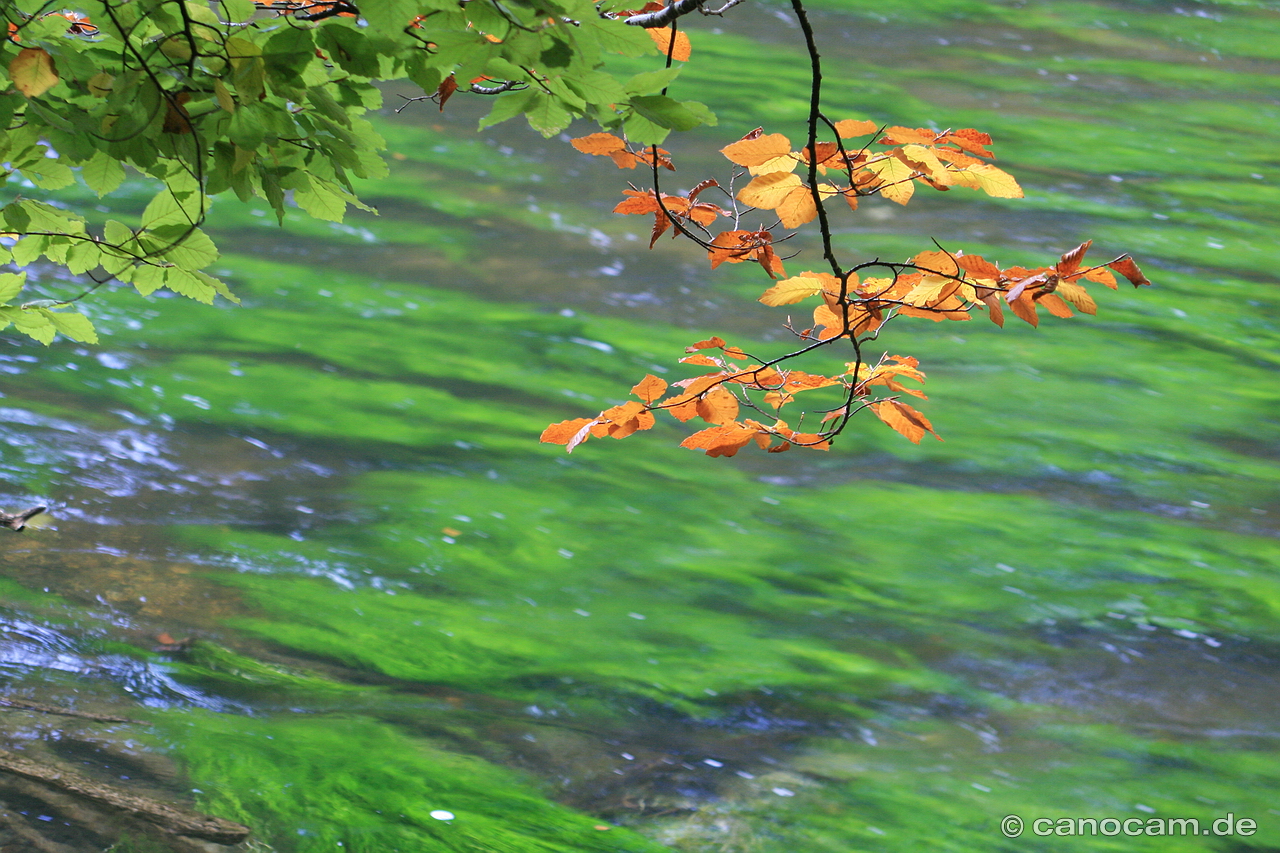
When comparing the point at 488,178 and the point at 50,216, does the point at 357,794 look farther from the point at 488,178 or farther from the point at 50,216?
the point at 488,178

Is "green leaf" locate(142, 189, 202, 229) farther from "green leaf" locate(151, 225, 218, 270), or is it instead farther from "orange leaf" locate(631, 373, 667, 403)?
"orange leaf" locate(631, 373, 667, 403)

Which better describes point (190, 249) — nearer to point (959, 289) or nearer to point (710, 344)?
point (710, 344)

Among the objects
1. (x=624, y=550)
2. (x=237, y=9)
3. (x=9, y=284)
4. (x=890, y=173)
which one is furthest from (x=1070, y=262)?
(x=624, y=550)

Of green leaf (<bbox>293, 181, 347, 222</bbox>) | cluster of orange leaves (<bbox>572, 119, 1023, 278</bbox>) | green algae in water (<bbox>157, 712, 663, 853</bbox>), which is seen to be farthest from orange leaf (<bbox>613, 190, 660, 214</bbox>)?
green algae in water (<bbox>157, 712, 663, 853</bbox>)

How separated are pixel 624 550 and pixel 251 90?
2221mm

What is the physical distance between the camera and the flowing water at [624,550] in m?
2.28

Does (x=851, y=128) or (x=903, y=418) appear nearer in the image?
(x=851, y=128)

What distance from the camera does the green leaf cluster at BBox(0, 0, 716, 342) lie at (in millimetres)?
1023

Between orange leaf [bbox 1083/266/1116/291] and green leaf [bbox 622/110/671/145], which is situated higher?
green leaf [bbox 622/110/671/145]

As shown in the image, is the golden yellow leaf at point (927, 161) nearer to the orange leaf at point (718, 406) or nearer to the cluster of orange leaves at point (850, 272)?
the cluster of orange leaves at point (850, 272)

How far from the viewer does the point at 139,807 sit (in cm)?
202

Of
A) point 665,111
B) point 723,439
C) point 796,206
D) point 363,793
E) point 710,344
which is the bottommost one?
point 363,793

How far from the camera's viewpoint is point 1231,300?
15.3ft

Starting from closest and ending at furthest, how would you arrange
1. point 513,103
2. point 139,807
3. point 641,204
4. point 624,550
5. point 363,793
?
point 513,103 → point 641,204 → point 139,807 → point 363,793 → point 624,550
